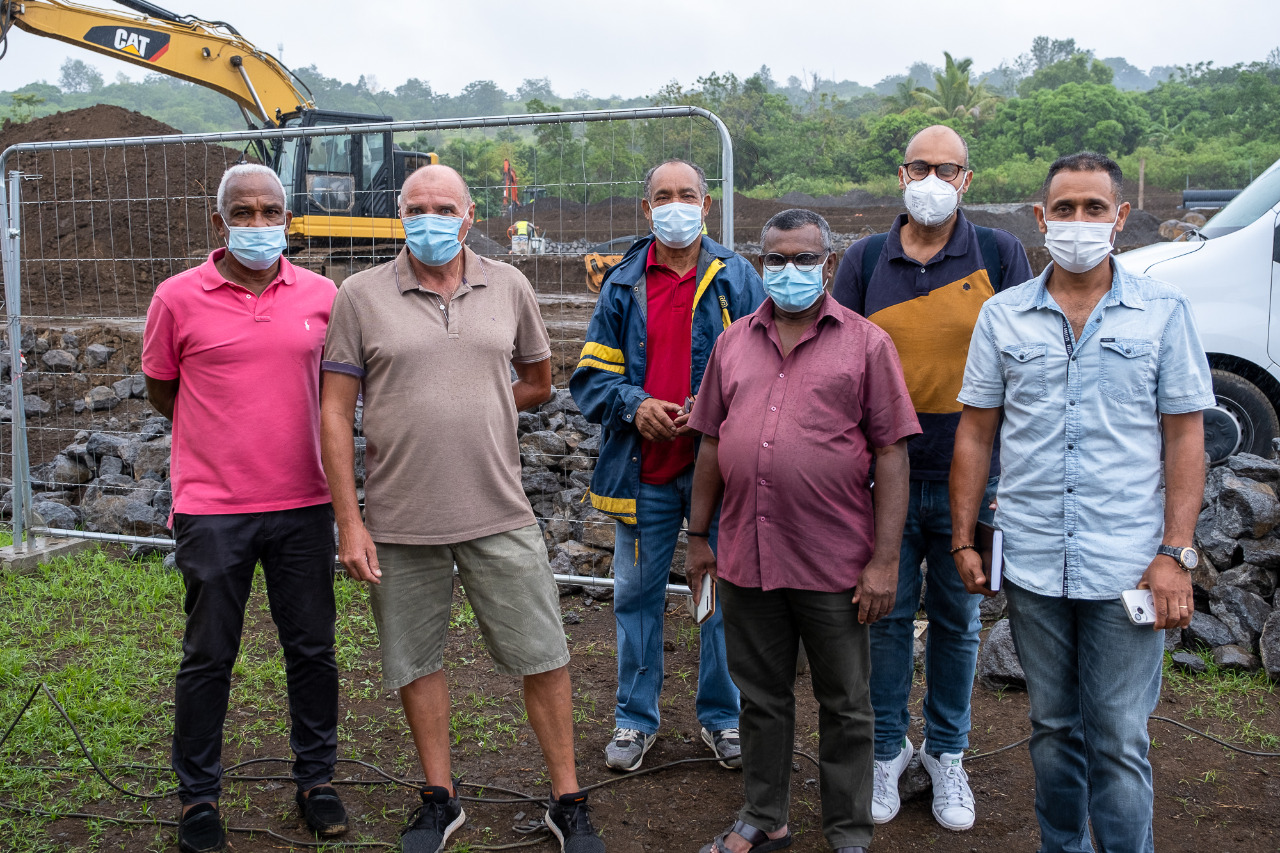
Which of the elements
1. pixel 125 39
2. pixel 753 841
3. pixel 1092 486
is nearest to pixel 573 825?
pixel 753 841

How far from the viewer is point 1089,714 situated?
259 cm

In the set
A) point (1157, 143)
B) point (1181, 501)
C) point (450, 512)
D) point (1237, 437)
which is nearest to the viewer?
point (1181, 501)

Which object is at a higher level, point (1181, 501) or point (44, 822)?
point (1181, 501)

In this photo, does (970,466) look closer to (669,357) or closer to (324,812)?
(669,357)

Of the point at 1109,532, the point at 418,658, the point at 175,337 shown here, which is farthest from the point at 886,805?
the point at 175,337

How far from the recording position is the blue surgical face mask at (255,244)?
10.4 ft

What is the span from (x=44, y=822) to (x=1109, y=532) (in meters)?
3.54

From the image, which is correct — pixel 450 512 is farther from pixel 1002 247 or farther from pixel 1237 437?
pixel 1237 437

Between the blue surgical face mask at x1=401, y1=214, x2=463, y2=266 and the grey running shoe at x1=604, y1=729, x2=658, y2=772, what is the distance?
190 cm

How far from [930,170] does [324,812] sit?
9.46 feet

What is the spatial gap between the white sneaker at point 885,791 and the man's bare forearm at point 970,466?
100cm

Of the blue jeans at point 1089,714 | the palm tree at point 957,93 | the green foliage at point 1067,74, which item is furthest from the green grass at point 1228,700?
the green foliage at point 1067,74

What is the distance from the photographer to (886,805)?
3359 millimetres

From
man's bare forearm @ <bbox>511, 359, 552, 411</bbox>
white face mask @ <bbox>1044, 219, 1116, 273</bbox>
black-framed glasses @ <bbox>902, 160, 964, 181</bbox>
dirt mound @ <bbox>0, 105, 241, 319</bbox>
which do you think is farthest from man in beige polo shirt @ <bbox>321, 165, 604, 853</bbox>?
dirt mound @ <bbox>0, 105, 241, 319</bbox>
